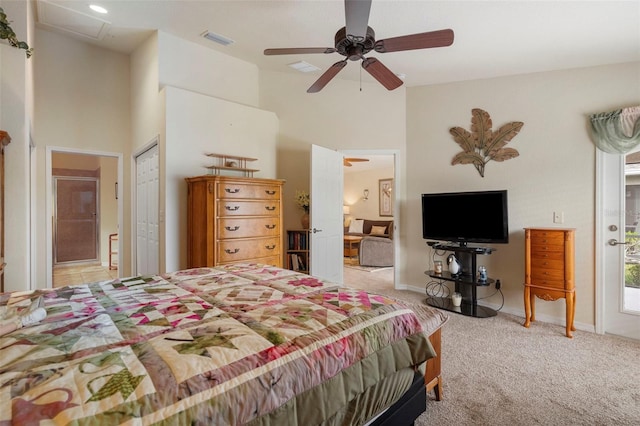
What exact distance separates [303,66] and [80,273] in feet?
18.5

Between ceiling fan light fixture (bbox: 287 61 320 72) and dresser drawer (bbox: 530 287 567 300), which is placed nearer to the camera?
dresser drawer (bbox: 530 287 567 300)

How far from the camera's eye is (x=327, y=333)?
3.99 feet

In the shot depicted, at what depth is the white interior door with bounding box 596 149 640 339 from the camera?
311cm

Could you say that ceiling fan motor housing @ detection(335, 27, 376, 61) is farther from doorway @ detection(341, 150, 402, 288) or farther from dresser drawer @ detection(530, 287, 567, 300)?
doorway @ detection(341, 150, 402, 288)

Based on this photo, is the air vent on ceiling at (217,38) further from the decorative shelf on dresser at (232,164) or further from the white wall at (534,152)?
the white wall at (534,152)

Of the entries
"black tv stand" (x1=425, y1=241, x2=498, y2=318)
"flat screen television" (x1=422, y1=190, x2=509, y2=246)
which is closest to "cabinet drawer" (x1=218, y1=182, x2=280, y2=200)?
"flat screen television" (x1=422, y1=190, x2=509, y2=246)

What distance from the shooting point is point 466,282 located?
369 centimetres

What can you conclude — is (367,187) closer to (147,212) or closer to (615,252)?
(147,212)

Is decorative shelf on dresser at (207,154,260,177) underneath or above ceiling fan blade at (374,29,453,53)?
underneath

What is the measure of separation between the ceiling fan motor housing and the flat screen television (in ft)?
7.11

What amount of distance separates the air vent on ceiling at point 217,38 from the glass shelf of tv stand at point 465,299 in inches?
144

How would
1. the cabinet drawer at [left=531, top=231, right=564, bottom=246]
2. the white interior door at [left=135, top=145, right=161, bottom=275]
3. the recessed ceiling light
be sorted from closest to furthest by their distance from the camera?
the cabinet drawer at [left=531, top=231, right=564, bottom=246] → the recessed ceiling light → the white interior door at [left=135, top=145, right=161, bottom=275]

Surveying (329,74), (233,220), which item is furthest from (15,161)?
(329,74)

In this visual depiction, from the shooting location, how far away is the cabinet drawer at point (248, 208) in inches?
134
